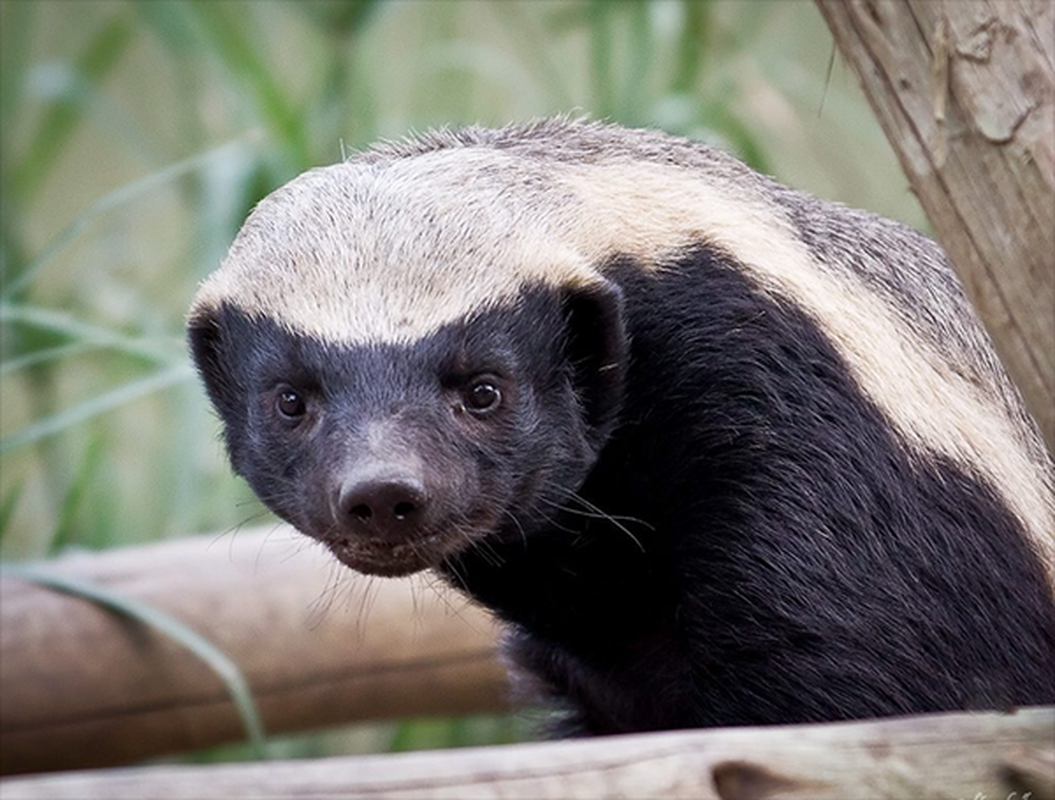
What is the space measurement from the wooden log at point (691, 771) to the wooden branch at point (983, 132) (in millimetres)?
333

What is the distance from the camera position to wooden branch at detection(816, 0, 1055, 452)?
4.97 feet

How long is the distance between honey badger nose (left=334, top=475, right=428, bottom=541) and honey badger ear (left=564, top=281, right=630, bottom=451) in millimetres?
382

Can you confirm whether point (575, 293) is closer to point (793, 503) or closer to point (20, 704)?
point (793, 503)

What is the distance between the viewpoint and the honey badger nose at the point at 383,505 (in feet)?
6.09

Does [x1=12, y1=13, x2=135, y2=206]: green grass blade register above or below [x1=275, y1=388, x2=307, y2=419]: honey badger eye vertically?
above

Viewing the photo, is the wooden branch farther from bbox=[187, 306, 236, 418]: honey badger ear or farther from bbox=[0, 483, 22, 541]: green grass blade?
bbox=[0, 483, 22, 541]: green grass blade

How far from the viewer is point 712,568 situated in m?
2.18

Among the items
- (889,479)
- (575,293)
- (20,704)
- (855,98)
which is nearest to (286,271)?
(575,293)

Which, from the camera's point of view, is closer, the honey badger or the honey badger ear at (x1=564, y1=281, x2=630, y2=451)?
the honey badger

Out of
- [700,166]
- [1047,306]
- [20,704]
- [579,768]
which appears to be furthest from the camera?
[20,704]

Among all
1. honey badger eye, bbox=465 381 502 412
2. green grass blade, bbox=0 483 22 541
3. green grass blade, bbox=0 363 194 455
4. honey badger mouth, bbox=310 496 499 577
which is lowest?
honey badger mouth, bbox=310 496 499 577

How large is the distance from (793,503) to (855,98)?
3.10 m

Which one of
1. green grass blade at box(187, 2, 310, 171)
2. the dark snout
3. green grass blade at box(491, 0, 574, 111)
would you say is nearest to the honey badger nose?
the dark snout

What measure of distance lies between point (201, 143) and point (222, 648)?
180 centimetres
